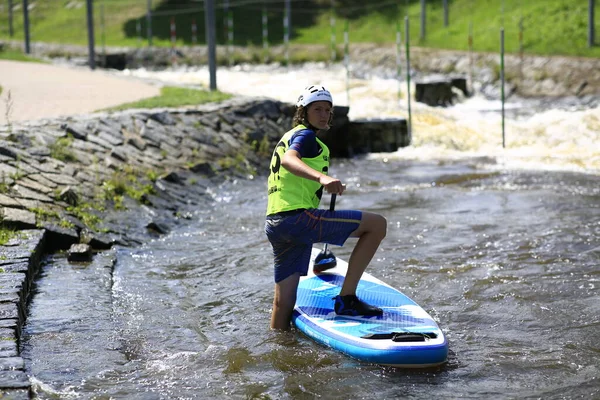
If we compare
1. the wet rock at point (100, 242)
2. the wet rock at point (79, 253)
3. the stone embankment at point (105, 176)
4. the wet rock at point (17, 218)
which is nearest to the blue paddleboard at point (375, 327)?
the stone embankment at point (105, 176)

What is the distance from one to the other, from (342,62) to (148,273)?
90.8 ft

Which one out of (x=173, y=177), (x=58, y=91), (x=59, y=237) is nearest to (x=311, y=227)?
(x=59, y=237)

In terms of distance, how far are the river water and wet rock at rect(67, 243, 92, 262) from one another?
0.10 meters

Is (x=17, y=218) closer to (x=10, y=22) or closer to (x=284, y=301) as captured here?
(x=284, y=301)

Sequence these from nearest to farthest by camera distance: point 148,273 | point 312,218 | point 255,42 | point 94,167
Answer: point 312,218 < point 148,273 < point 94,167 < point 255,42

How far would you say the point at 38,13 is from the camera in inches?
2194

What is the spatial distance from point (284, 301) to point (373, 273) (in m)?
2.27

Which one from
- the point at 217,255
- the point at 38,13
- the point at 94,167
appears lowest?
the point at 217,255

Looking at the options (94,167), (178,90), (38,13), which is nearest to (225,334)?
(94,167)

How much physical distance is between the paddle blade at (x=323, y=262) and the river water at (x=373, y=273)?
20.1 inches

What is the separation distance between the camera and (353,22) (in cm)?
4272

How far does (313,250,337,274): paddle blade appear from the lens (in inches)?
300

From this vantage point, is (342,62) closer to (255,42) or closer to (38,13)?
(255,42)

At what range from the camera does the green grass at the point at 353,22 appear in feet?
96.3
